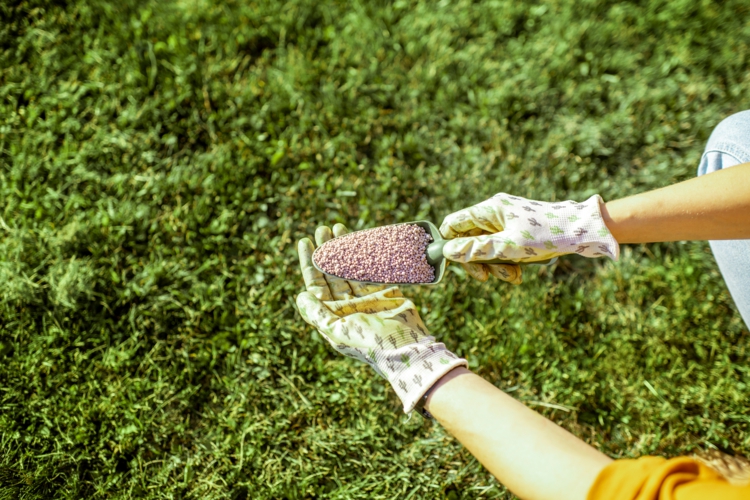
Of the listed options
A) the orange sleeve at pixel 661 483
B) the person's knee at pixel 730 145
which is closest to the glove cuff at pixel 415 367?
the orange sleeve at pixel 661 483

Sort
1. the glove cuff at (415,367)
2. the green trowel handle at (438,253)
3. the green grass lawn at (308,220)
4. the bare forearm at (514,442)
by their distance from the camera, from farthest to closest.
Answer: the green grass lawn at (308,220), the green trowel handle at (438,253), the glove cuff at (415,367), the bare forearm at (514,442)

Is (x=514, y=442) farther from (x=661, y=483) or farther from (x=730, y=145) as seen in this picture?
(x=730, y=145)

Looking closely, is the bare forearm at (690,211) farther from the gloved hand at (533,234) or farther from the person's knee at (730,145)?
the person's knee at (730,145)

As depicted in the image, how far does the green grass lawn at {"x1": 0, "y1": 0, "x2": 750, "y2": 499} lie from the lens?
1.89 meters

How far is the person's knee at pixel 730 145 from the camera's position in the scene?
63.6 inches

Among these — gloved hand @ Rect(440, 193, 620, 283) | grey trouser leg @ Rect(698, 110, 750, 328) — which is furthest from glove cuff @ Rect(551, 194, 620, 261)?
grey trouser leg @ Rect(698, 110, 750, 328)

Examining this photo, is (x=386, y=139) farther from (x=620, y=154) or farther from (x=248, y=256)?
(x=620, y=154)

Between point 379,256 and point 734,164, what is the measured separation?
48.0 inches

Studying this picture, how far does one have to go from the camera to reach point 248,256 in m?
2.21

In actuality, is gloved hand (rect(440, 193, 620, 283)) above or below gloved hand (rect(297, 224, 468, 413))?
above

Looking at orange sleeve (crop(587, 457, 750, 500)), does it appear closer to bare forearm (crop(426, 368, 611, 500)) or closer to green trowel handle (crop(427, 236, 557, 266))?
bare forearm (crop(426, 368, 611, 500))

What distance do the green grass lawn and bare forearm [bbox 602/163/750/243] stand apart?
2.27ft

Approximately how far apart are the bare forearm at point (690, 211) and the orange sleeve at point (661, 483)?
30.4 inches

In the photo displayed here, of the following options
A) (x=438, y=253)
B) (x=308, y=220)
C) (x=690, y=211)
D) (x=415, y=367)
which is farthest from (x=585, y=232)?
(x=308, y=220)
